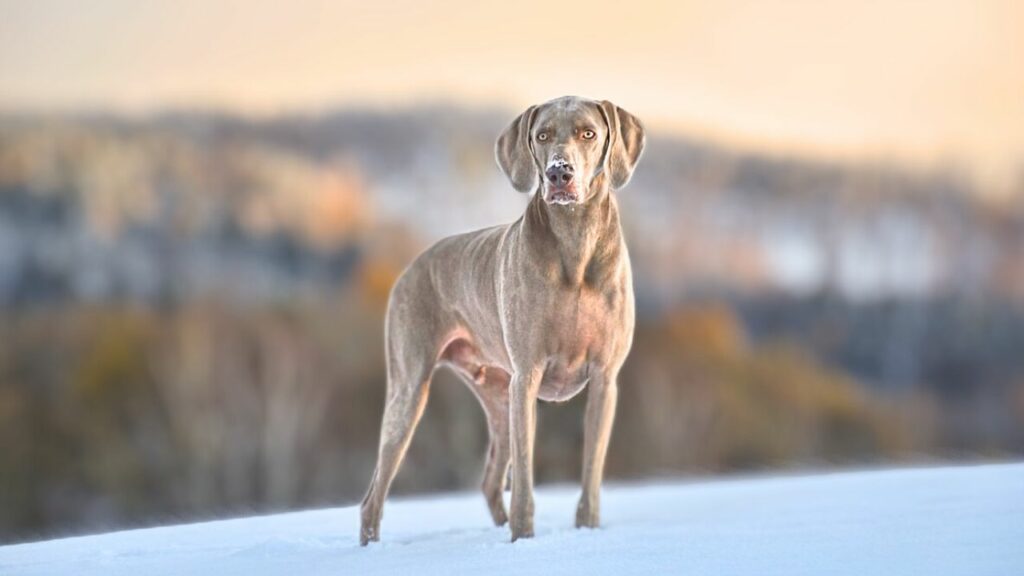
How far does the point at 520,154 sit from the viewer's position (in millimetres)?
6695

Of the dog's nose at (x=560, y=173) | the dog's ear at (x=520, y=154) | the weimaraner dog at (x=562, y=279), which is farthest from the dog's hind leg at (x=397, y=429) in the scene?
the dog's nose at (x=560, y=173)

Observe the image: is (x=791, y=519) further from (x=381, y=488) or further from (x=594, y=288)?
(x=381, y=488)

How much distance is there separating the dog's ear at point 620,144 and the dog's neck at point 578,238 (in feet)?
0.30

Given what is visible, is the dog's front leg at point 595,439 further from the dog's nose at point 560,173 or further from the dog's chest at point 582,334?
the dog's nose at point 560,173

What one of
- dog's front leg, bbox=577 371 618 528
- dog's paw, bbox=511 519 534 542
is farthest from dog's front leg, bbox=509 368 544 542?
dog's front leg, bbox=577 371 618 528

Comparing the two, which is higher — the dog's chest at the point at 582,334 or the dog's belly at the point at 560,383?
the dog's chest at the point at 582,334

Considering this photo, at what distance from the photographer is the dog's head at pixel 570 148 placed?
6.26 m

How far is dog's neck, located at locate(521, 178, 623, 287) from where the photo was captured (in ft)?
21.7

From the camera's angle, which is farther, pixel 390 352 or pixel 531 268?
pixel 390 352

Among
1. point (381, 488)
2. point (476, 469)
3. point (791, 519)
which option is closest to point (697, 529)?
point (791, 519)

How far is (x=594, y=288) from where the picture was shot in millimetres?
6699

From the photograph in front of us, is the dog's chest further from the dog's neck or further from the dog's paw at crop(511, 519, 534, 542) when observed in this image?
the dog's paw at crop(511, 519, 534, 542)

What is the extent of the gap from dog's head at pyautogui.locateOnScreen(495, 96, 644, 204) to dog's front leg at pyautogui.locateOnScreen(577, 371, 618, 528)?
1046mm

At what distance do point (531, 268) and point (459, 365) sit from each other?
1.43 metres
